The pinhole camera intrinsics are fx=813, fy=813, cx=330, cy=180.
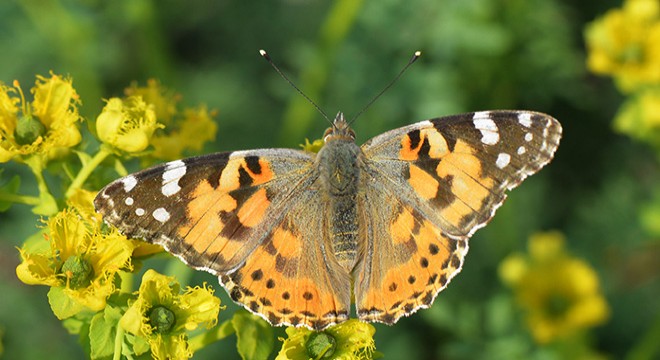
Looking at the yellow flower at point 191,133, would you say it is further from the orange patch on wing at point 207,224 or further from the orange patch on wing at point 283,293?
the orange patch on wing at point 283,293

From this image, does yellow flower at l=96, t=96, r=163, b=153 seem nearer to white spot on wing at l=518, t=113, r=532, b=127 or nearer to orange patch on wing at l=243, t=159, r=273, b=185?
orange patch on wing at l=243, t=159, r=273, b=185

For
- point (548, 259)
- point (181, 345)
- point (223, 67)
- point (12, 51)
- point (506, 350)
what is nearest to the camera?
point (181, 345)

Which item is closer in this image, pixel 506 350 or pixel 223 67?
pixel 506 350

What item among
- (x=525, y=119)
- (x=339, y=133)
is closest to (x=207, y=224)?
(x=339, y=133)

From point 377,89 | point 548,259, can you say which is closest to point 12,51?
point 377,89

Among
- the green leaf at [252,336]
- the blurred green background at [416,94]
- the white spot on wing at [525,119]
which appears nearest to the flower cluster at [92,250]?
the green leaf at [252,336]

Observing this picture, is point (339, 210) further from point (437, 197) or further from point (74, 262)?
point (74, 262)

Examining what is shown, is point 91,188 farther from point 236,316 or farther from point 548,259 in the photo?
point 548,259
